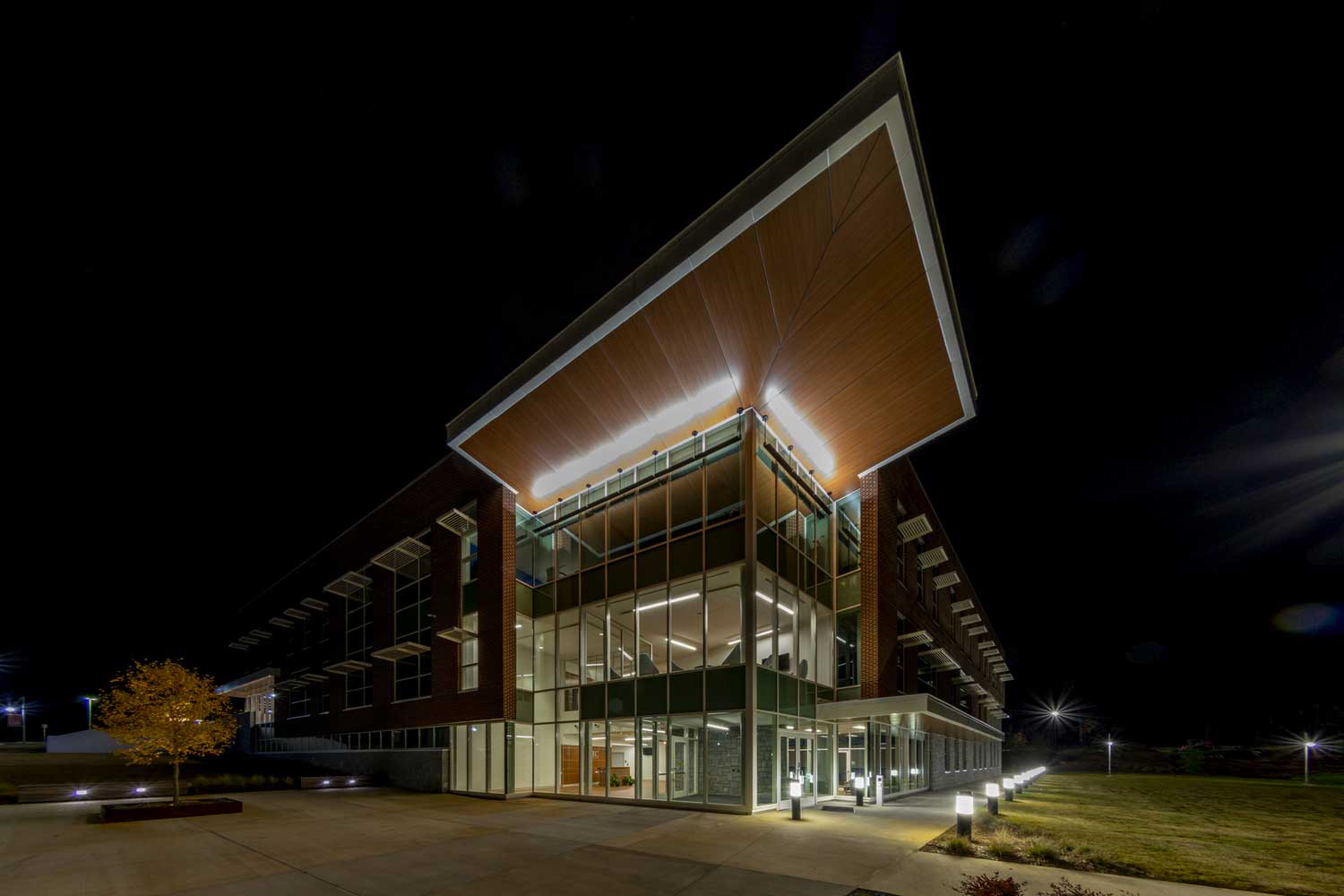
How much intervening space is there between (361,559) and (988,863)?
97.3 ft

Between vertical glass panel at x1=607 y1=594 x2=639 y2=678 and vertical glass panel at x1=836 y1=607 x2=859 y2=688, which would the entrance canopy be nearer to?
vertical glass panel at x1=836 y1=607 x2=859 y2=688

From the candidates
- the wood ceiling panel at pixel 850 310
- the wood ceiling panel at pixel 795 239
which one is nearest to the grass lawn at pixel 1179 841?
the wood ceiling panel at pixel 850 310

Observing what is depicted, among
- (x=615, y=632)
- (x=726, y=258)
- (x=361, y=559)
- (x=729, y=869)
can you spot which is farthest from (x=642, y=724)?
(x=361, y=559)

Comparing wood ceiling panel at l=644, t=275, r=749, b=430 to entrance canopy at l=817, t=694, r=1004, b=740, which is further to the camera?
entrance canopy at l=817, t=694, r=1004, b=740

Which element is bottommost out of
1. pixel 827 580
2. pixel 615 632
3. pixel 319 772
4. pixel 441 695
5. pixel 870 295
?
pixel 319 772

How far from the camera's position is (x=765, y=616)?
19.0 meters

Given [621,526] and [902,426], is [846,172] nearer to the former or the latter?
[902,426]

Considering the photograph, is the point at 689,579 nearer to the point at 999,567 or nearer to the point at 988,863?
the point at 988,863

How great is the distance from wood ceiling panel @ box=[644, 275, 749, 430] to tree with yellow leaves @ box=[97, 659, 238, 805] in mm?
16083

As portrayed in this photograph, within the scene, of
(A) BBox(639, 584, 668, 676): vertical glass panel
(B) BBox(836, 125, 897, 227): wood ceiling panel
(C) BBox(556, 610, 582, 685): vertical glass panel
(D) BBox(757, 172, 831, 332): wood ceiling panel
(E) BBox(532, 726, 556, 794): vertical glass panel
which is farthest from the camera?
(E) BBox(532, 726, 556, 794): vertical glass panel

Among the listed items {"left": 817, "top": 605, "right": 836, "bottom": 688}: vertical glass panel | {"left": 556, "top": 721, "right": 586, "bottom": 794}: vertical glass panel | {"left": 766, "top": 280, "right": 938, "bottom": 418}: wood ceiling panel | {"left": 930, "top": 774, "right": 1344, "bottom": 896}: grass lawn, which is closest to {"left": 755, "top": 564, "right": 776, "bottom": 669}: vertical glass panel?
{"left": 817, "top": 605, "right": 836, "bottom": 688}: vertical glass panel

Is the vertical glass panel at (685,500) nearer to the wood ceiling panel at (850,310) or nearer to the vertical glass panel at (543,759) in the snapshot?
the wood ceiling panel at (850,310)

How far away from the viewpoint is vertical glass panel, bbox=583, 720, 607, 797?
20906 mm

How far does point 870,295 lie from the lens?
15953mm
